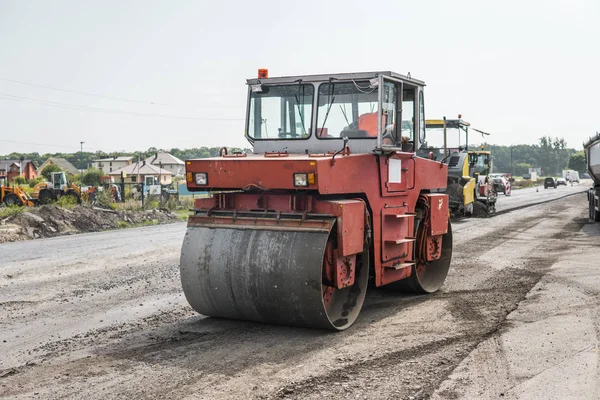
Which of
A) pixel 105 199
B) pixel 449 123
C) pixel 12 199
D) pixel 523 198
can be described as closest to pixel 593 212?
pixel 449 123

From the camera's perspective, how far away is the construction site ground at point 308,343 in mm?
5637

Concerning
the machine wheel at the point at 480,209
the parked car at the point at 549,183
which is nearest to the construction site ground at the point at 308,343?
the machine wheel at the point at 480,209

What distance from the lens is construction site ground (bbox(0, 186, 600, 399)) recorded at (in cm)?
564

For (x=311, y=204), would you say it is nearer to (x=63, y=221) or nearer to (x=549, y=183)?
(x=63, y=221)

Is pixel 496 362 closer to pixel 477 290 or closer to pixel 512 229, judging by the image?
pixel 477 290

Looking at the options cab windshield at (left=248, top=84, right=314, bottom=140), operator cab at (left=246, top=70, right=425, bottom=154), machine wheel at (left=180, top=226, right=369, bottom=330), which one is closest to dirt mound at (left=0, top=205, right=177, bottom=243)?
cab windshield at (left=248, top=84, right=314, bottom=140)

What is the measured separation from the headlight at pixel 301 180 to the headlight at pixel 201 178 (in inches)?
45.7

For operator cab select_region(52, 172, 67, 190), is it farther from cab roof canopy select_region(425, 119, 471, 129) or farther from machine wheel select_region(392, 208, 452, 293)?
machine wheel select_region(392, 208, 452, 293)

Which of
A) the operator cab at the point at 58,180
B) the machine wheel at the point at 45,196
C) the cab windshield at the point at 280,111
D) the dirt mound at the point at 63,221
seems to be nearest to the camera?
the cab windshield at the point at 280,111

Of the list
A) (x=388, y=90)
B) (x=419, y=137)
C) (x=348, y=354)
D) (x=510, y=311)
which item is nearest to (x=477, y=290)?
(x=510, y=311)

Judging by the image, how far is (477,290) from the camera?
9891mm

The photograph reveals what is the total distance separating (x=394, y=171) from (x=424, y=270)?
7.15ft

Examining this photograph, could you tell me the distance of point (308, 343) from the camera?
6965 mm

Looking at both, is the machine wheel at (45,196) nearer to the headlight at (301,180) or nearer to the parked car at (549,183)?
the headlight at (301,180)
